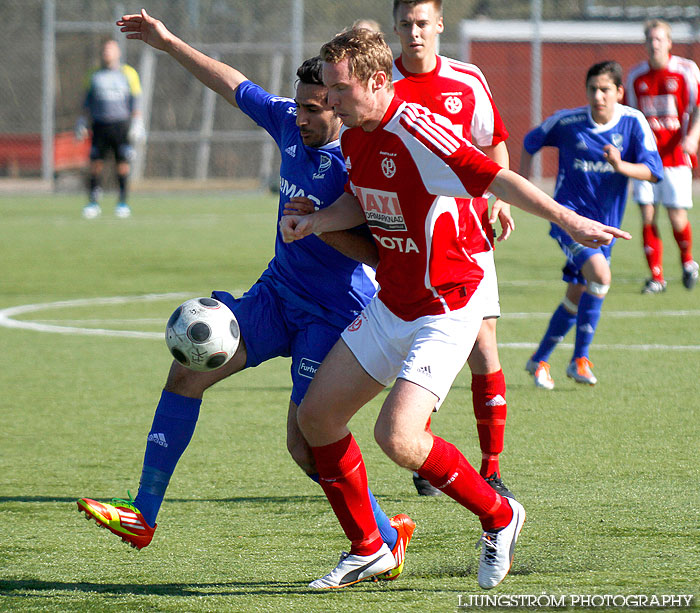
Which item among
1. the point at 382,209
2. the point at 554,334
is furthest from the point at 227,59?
the point at 382,209

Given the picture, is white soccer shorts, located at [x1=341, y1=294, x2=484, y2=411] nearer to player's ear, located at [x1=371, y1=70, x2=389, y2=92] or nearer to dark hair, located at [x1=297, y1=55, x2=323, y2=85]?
player's ear, located at [x1=371, y1=70, x2=389, y2=92]

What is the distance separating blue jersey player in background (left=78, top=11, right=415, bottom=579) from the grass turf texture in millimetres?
255

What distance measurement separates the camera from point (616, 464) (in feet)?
17.2

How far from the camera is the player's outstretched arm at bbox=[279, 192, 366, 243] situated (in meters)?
3.88

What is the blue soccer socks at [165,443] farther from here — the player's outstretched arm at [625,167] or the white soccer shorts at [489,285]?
the player's outstretched arm at [625,167]

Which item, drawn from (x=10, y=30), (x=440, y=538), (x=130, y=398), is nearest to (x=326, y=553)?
(x=440, y=538)

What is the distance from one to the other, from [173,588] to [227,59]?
2582 cm

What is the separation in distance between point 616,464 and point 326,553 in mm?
1697

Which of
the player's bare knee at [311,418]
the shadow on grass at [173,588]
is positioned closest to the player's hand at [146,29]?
the player's bare knee at [311,418]

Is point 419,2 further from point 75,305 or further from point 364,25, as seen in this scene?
point 75,305

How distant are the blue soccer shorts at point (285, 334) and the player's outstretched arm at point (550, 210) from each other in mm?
997

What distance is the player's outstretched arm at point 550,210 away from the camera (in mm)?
3477

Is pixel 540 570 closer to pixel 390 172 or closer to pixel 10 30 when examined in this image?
pixel 390 172

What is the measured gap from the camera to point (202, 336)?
412cm
